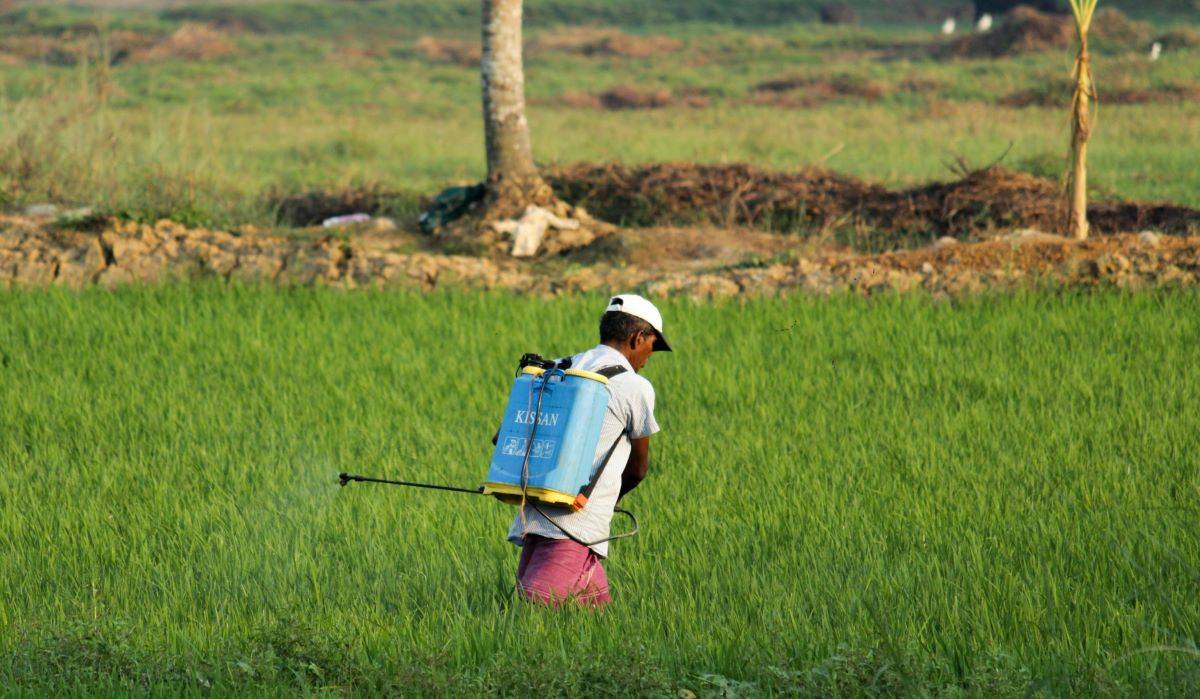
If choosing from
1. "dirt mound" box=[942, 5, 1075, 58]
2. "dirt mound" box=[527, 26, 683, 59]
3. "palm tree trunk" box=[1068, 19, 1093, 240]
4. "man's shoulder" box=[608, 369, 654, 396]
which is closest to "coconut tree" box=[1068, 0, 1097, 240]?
"palm tree trunk" box=[1068, 19, 1093, 240]

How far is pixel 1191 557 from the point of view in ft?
17.7

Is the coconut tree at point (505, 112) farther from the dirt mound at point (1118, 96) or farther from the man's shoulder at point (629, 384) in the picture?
the dirt mound at point (1118, 96)

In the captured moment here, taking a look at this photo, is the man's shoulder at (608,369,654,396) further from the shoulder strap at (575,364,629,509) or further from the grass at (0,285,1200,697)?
the grass at (0,285,1200,697)

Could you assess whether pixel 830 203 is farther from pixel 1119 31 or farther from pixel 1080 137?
pixel 1119 31

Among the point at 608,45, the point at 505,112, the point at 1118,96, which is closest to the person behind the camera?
the point at 505,112

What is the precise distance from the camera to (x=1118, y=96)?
104 ft

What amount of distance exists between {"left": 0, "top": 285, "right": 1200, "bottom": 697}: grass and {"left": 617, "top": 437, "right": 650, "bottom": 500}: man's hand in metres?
0.44

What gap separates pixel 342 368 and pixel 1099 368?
4654 millimetres

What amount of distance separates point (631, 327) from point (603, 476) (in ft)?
1.62

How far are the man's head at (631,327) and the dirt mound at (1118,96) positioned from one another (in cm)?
2770

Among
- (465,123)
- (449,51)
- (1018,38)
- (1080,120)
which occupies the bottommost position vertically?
(465,123)

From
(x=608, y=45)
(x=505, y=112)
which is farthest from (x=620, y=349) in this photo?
(x=608, y=45)

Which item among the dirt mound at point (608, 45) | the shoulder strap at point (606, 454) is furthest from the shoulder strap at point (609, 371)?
the dirt mound at point (608, 45)

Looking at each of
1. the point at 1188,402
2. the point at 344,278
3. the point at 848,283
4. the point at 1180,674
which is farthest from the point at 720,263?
the point at 1180,674
